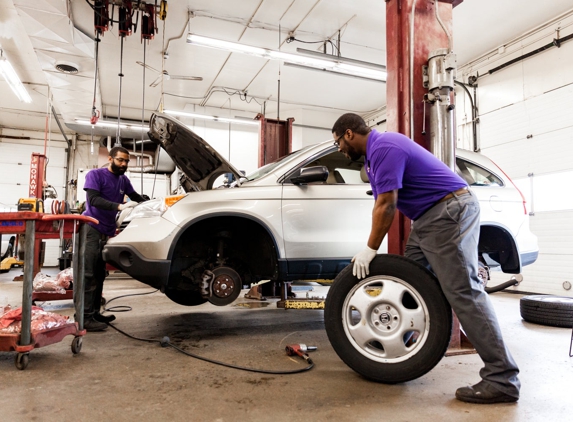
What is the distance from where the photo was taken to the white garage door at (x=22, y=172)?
532 inches

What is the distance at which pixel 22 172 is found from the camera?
45.2ft

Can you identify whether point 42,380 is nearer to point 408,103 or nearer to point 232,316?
point 232,316

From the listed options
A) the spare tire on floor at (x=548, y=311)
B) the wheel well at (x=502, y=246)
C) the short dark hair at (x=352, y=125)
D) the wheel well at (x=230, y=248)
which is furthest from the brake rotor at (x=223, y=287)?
the spare tire on floor at (x=548, y=311)

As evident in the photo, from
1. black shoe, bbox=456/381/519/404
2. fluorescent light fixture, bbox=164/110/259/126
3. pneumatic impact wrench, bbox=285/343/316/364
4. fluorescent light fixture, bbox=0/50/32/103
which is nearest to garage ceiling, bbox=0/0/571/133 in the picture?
fluorescent light fixture, bbox=0/50/32/103

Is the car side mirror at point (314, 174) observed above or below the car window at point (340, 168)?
below

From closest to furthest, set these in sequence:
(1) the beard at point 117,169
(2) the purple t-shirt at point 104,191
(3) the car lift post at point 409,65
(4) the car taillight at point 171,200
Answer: (3) the car lift post at point 409,65 < (4) the car taillight at point 171,200 < (2) the purple t-shirt at point 104,191 < (1) the beard at point 117,169

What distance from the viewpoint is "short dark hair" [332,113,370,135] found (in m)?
2.37

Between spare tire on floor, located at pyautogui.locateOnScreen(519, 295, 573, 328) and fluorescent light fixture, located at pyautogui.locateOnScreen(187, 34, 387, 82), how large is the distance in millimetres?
5081

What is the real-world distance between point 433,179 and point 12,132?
16.1 meters

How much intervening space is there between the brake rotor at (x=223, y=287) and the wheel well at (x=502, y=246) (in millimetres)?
2364

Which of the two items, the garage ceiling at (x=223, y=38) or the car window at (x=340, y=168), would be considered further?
the garage ceiling at (x=223, y=38)

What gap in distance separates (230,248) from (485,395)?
218cm

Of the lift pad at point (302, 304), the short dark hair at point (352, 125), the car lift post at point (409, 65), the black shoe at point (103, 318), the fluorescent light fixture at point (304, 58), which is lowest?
the black shoe at point (103, 318)

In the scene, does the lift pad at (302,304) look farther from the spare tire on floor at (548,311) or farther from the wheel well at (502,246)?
the spare tire on floor at (548,311)
